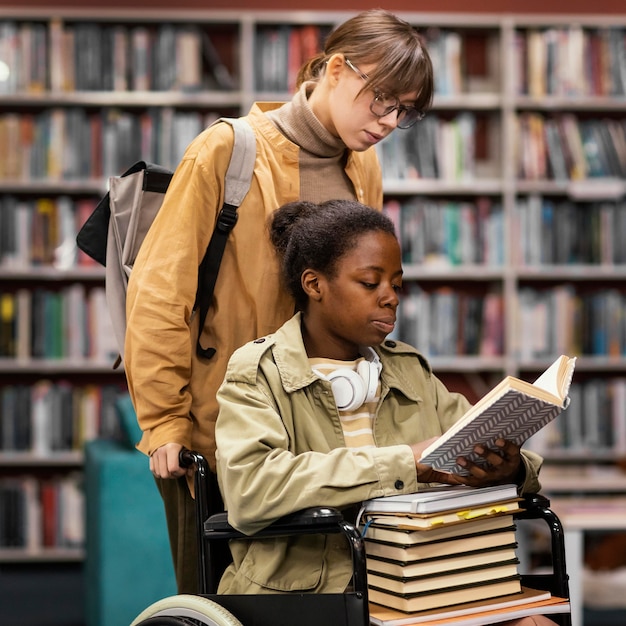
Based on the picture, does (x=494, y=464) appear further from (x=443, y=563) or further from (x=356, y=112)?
(x=356, y=112)

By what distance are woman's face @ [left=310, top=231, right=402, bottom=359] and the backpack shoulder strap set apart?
23cm

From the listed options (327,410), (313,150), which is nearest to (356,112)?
(313,150)

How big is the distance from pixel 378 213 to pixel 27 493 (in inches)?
126

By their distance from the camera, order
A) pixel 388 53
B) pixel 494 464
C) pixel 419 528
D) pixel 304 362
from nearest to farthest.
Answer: pixel 419 528
pixel 494 464
pixel 304 362
pixel 388 53

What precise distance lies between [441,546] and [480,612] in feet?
0.36

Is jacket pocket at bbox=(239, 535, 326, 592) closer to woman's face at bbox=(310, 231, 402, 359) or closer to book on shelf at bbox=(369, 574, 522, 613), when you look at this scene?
book on shelf at bbox=(369, 574, 522, 613)

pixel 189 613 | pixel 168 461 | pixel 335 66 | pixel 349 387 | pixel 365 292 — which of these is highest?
pixel 335 66

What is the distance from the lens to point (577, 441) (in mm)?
4699

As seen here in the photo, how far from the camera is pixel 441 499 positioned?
1.48 m

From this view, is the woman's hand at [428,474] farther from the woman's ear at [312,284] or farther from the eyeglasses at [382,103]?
→ the eyeglasses at [382,103]

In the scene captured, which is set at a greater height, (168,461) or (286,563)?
(168,461)

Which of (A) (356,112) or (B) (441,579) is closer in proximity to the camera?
(B) (441,579)

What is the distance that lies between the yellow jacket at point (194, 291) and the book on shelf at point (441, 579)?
45 cm

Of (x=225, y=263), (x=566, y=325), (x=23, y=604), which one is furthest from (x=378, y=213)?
(x=566, y=325)
